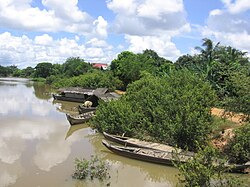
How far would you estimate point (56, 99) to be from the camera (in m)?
46.4

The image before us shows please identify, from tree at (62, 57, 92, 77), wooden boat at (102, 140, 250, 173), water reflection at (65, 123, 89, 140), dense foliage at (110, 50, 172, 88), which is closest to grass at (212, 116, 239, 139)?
wooden boat at (102, 140, 250, 173)

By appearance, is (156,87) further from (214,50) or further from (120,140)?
(214,50)

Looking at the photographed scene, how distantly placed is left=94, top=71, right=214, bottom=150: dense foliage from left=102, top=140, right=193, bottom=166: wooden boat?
1687 millimetres

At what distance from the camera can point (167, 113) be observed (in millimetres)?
17953

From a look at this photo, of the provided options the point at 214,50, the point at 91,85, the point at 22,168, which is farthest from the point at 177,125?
the point at 91,85

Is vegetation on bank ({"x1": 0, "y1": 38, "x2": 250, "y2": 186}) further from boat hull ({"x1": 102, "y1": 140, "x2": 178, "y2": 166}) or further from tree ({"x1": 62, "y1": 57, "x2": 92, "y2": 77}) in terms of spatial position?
tree ({"x1": 62, "y1": 57, "x2": 92, "y2": 77})

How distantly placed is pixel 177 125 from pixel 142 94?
507cm

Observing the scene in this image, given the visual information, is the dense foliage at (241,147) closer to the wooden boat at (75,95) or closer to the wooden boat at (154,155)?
the wooden boat at (154,155)

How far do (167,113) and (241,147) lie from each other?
503 centimetres

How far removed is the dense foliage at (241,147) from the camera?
13820 millimetres

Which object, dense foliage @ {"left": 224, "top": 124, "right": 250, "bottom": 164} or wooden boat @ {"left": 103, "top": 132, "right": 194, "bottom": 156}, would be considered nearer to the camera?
dense foliage @ {"left": 224, "top": 124, "right": 250, "bottom": 164}

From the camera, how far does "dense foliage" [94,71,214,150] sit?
16656 millimetres

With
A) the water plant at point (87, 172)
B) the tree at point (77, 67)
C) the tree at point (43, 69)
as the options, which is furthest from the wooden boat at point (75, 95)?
the tree at point (43, 69)

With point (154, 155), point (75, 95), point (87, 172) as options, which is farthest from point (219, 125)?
point (75, 95)
